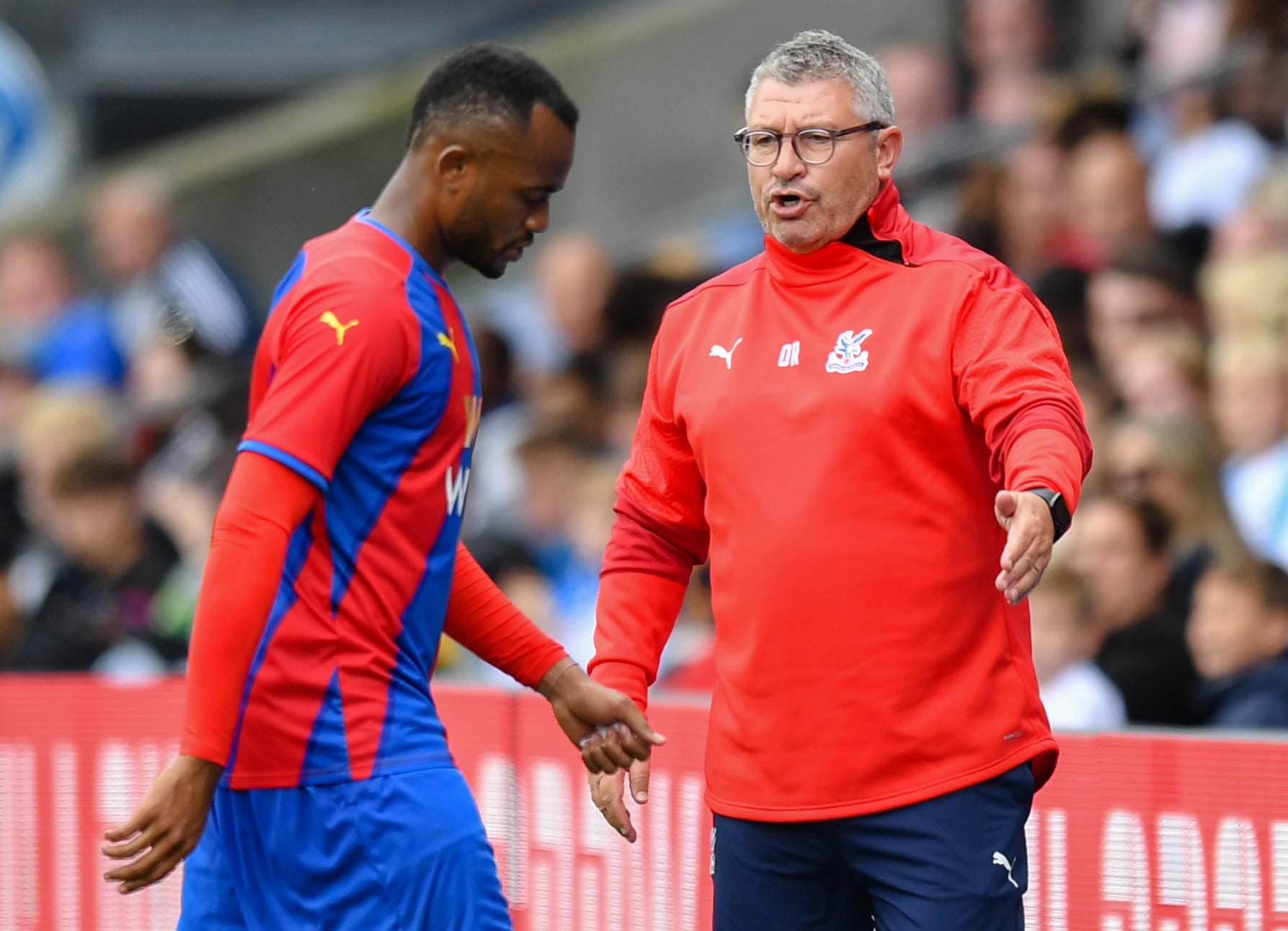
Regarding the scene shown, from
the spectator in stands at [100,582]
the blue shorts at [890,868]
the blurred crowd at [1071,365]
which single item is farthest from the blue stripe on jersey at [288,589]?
the spectator in stands at [100,582]

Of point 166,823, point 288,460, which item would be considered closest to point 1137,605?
point 288,460

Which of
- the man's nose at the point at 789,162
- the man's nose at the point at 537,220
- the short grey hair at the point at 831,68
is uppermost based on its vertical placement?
the short grey hair at the point at 831,68

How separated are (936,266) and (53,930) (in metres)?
4.00

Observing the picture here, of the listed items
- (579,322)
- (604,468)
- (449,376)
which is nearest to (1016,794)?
(449,376)

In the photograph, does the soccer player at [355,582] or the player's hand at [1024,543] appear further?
the soccer player at [355,582]

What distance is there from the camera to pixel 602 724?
4066 mm

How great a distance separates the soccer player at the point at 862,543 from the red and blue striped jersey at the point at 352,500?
556mm

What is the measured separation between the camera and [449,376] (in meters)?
3.82

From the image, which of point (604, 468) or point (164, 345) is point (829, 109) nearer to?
point (604, 468)

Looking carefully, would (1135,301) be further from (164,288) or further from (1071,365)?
(164,288)

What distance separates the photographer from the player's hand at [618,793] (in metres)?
4.07

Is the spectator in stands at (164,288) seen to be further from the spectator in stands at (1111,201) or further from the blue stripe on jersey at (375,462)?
the blue stripe on jersey at (375,462)

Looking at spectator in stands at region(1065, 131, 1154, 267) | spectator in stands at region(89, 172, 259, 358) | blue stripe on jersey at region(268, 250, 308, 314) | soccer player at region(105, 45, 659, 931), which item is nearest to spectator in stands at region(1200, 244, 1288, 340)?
spectator in stands at region(1065, 131, 1154, 267)

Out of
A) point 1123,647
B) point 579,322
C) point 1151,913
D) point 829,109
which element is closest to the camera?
point 829,109
